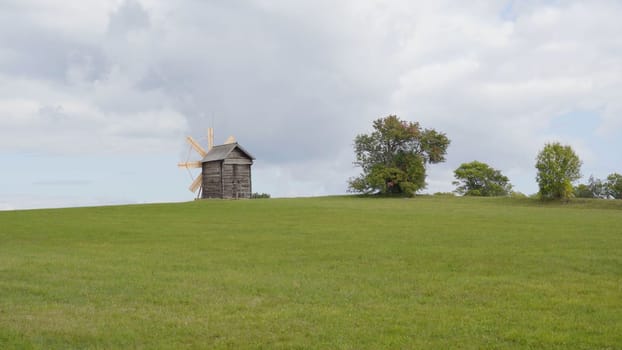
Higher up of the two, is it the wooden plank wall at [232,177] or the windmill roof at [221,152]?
the windmill roof at [221,152]

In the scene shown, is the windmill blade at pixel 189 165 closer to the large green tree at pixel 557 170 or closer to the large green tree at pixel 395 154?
the large green tree at pixel 395 154

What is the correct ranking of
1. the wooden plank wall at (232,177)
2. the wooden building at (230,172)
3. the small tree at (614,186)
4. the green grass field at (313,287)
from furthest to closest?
the small tree at (614,186) < the wooden plank wall at (232,177) < the wooden building at (230,172) < the green grass field at (313,287)

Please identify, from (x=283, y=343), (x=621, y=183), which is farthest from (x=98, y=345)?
(x=621, y=183)

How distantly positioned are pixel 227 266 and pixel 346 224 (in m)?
16.8

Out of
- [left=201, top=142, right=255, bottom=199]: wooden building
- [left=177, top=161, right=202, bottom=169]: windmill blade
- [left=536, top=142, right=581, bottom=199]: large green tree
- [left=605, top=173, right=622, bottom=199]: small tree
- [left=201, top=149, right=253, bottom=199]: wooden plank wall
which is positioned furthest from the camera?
[left=605, top=173, right=622, bottom=199]: small tree

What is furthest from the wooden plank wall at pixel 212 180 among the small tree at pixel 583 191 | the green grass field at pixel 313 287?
the small tree at pixel 583 191

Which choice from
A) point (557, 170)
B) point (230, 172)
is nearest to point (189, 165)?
point (230, 172)

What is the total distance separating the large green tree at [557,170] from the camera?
192 feet

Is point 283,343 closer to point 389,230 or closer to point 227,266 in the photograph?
point 227,266

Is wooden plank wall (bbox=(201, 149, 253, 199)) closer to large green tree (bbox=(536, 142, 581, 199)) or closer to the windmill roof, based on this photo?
the windmill roof

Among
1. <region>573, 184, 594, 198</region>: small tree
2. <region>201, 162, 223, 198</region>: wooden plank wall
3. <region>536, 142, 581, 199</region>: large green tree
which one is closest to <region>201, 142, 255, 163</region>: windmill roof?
<region>201, 162, 223, 198</region>: wooden plank wall

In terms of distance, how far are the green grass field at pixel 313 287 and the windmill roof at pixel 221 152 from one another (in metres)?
32.3

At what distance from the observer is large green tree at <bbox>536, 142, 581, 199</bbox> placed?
192ft

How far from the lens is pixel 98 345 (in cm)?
1080
